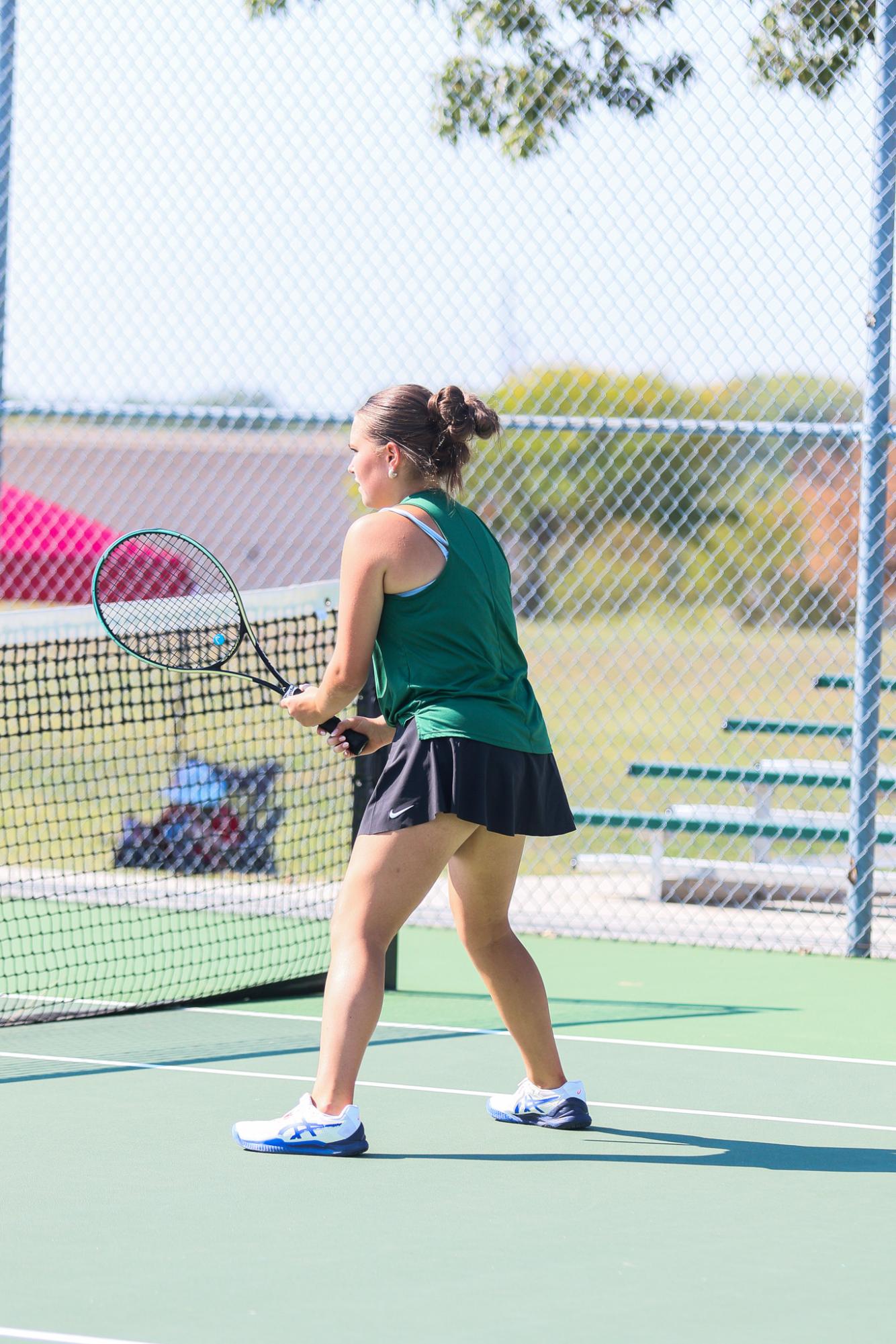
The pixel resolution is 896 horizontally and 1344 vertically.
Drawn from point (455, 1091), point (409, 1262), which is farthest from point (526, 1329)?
point (455, 1091)

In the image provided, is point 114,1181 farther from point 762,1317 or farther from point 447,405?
point 447,405

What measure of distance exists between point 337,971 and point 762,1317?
1.32 m

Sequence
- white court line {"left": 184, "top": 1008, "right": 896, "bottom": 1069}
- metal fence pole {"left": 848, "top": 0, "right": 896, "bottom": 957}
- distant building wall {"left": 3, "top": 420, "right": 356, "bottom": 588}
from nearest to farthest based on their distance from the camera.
A: white court line {"left": 184, "top": 1008, "right": 896, "bottom": 1069}, metal fence pole {"left": 848, "top": 0, "right": 896, "bottom": 957}, distant building wall {"left": 3, "top": 420, "right": 356, "bottom": 588}

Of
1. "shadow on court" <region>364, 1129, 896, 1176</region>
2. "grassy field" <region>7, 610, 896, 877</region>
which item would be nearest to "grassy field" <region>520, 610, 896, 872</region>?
"grassy field" <region>7, 610, 896, 877</region>

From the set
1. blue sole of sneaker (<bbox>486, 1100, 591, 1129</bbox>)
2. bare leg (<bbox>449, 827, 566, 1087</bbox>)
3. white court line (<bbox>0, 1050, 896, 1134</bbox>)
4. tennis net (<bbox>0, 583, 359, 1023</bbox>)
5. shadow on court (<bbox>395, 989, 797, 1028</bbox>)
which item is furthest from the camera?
tennis net (<bbox>0, 583, 359, 1023</bbox>)

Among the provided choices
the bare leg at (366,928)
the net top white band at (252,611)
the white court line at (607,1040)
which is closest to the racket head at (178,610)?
the net top white band at (252,611)

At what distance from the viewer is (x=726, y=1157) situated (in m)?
4.32

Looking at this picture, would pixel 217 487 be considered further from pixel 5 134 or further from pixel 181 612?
pixel 181 612

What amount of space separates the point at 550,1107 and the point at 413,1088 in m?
0.60

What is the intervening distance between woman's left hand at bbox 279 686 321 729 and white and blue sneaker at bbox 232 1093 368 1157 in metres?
0.86

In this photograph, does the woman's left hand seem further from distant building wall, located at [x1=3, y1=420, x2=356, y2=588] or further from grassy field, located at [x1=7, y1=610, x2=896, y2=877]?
distant building wall, located at [x1=3, y1=420, x2=356, y2=588]

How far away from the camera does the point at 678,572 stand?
2409cm

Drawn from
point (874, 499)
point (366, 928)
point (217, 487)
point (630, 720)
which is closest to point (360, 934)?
point (366, 928)

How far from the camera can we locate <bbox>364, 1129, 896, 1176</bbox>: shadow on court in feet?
13.9
